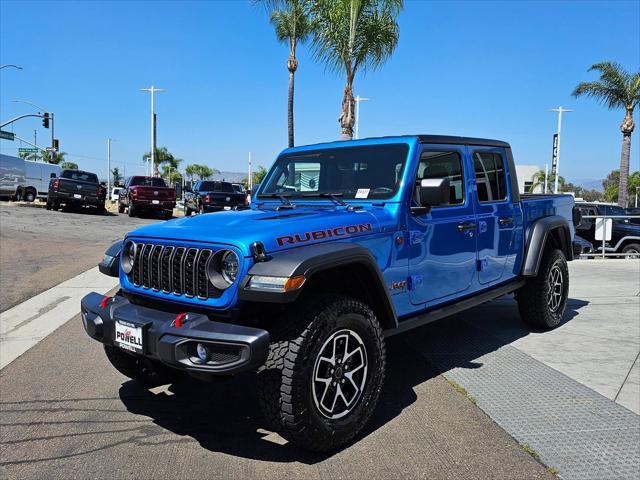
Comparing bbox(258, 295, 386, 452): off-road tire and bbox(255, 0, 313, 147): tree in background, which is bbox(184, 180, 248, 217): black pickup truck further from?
bbox(258, 295, 386, 452): off-road tire

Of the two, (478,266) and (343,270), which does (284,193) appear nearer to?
(343,270)

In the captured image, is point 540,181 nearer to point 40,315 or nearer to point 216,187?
point 216,187

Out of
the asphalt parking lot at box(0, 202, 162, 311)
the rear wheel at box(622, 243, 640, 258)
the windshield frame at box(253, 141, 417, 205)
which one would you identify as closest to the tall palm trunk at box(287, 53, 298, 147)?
the asphalt parking lot at box(0, 202, 162, 311)

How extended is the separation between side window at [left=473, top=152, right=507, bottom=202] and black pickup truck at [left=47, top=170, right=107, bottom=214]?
67.3 ft

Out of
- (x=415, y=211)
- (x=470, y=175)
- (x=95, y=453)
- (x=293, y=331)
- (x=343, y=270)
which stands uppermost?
(x=470, y=175)

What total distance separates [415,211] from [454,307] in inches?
39.4

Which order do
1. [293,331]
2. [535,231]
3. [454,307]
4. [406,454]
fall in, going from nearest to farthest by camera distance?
[293,331], [406,454], [454,307], [535,231]

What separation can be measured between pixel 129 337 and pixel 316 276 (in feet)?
3.79

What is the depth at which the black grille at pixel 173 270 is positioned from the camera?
302 cm

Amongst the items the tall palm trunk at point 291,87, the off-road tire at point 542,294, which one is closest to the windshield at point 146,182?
the tall palm trunk at point 291,87

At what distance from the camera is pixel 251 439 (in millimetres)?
3260

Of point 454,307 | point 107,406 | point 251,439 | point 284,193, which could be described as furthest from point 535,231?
point 107,406

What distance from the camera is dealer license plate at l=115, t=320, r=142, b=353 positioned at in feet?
9.79

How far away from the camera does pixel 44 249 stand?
37.2 ft
